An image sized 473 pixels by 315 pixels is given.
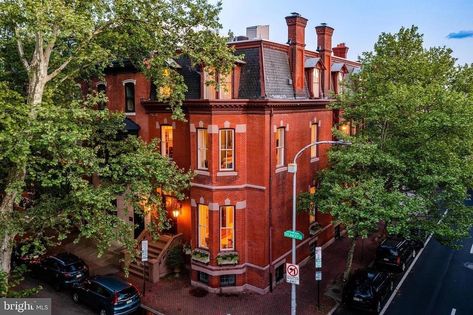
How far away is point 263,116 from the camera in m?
20.4

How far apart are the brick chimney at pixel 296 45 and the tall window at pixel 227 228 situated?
8476mm

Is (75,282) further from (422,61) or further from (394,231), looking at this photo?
(422,61)

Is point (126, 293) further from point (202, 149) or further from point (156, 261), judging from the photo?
point (202, 149)

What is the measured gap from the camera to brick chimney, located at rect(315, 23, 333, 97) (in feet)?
88.8

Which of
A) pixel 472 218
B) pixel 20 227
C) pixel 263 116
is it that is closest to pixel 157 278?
pixel 20 227

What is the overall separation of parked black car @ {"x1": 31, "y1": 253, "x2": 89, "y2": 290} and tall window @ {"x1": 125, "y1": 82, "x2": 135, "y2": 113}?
1049cm

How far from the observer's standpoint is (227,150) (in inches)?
828

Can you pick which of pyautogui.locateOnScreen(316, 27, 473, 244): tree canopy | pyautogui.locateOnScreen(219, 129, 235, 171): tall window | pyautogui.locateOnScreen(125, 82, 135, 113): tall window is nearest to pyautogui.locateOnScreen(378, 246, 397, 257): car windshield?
pyautogui.locateOnScreen(316, 27, 473, 244): tree canopy

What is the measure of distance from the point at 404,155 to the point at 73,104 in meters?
15.9

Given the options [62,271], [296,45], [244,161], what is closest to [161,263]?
[62,271]

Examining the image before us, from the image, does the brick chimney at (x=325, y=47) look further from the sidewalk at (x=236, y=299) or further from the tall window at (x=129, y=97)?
the tall window at (x=129, y=97)

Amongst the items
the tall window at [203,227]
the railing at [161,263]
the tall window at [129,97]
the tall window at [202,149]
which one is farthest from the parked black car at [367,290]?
the tall window at [129,97]

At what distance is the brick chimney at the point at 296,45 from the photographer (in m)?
23.4

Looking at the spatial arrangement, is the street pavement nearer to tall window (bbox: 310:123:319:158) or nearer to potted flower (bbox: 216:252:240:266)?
potted flower (bbox: 216:252:240:266)
